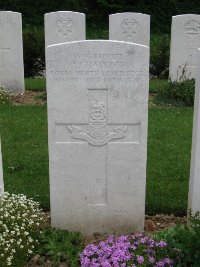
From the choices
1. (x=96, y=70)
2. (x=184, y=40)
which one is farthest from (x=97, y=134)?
(x=184, y=40)

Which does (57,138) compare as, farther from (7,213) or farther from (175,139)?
(175,139)

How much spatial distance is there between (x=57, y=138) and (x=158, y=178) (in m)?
1.87

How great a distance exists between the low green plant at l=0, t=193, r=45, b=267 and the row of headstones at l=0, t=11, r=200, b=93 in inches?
238

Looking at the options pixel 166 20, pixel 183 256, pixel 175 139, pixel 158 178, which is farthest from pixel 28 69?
pixel 166 20

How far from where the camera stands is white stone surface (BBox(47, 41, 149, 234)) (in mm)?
3797

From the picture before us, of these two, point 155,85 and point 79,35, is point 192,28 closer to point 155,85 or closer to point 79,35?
point 155,85

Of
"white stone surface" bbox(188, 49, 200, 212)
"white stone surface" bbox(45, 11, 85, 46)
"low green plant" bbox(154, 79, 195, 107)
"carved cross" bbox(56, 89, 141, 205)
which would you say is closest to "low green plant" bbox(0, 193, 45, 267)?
"carved cross" bbox(56, 89, 141, 205)

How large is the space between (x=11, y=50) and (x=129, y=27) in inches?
101

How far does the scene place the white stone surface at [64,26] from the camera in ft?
31.4

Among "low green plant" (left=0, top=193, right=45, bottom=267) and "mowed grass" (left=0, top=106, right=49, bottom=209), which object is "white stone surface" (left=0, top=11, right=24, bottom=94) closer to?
"mowed grass" (left=0, top=106, right=49, bottom=209)

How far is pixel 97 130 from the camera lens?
156 inches

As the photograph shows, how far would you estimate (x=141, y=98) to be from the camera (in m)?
3.87

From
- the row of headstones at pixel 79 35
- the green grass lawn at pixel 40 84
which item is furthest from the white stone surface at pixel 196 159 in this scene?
the green grass lawn at pixel 40 84

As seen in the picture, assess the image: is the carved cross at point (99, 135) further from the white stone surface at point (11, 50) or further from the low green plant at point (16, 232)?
the white stone surface at point (11, 50)
